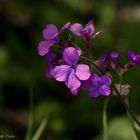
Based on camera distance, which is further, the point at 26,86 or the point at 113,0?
the point at 113,0

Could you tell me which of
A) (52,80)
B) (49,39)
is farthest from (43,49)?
(52,80)

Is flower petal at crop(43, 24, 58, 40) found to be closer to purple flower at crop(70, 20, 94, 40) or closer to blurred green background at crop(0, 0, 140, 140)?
purple flower at crop(70, 20, 94, 40)

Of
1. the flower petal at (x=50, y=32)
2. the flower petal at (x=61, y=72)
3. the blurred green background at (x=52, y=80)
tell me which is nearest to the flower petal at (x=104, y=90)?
the flower petal at (x=61, y=72)

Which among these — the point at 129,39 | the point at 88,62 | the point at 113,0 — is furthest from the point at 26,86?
the point at 88,62

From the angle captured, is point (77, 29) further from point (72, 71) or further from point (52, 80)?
point (52, 80)

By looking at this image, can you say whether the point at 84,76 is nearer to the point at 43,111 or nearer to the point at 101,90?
the point at 101,90

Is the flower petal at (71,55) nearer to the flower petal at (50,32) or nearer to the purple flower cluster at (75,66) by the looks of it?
the purple flower cluster at (75,66)
